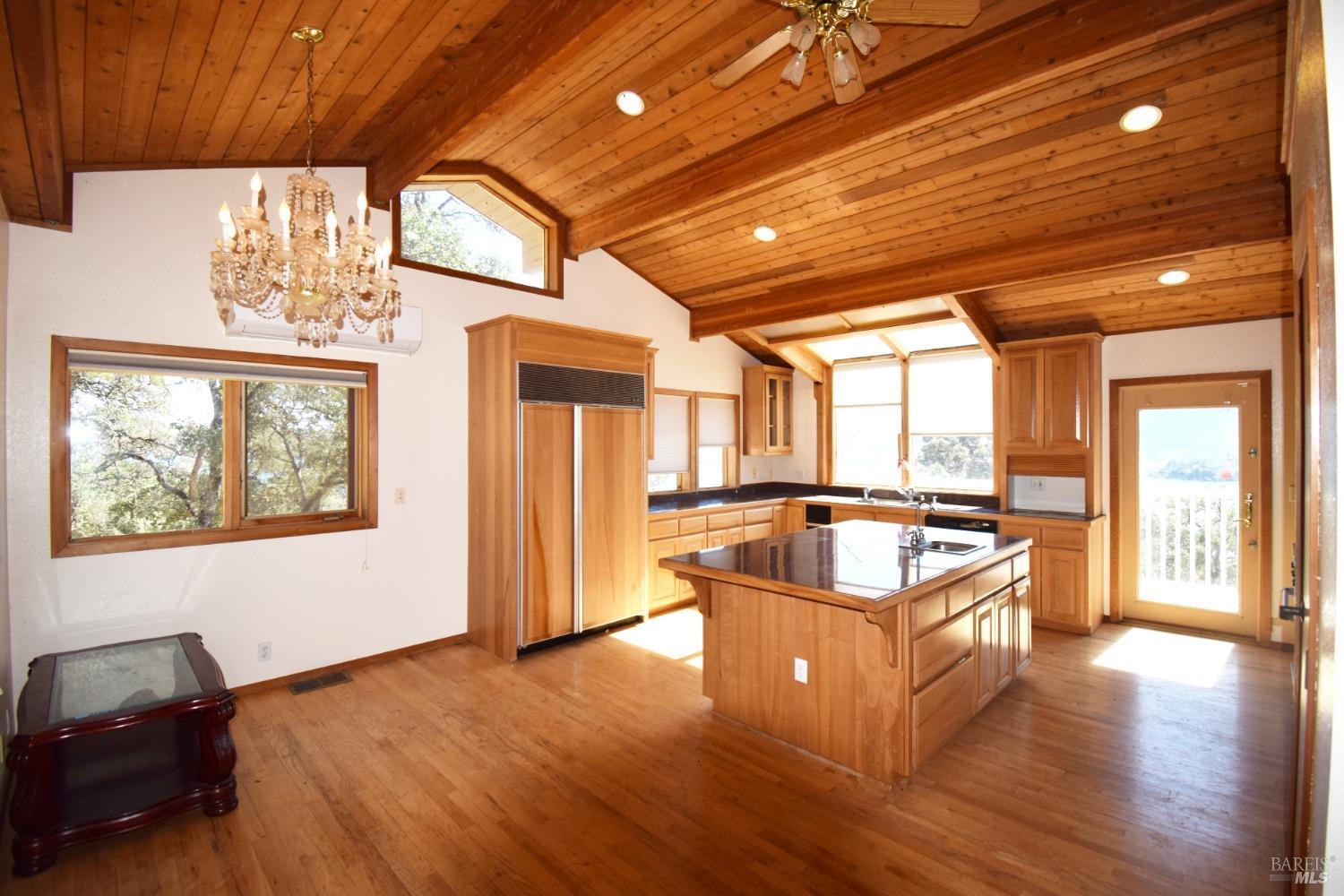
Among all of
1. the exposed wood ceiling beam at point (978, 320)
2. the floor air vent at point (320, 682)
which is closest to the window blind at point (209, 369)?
the floor air vent at point (320, 682)

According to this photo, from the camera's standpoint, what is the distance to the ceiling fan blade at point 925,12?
74.9 inches

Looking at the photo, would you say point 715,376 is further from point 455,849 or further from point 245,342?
point 455,849

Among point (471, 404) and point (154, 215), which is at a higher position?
point (154, 215)

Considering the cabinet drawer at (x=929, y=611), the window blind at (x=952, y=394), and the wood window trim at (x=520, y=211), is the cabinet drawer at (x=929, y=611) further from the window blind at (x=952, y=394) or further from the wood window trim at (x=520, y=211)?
the wood window trim at (x=520, y=211)

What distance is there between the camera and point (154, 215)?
3246 millimetres

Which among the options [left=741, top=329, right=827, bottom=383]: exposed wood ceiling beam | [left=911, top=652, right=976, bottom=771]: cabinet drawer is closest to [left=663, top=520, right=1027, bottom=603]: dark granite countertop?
[left=911, top=652, right=976, bottom=771]: cabinet drawer

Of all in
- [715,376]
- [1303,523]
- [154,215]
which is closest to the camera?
[1303,523]

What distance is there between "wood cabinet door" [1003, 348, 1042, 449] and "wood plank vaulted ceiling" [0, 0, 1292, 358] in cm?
41

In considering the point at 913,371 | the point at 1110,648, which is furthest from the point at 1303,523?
the point at 913,371

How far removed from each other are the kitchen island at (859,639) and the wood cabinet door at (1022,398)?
1905 millimetres

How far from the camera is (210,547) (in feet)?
11.3

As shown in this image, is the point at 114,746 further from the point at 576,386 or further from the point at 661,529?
the point at 661,529

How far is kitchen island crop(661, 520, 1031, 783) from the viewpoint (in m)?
2.62

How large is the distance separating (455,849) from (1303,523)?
2895 mm
